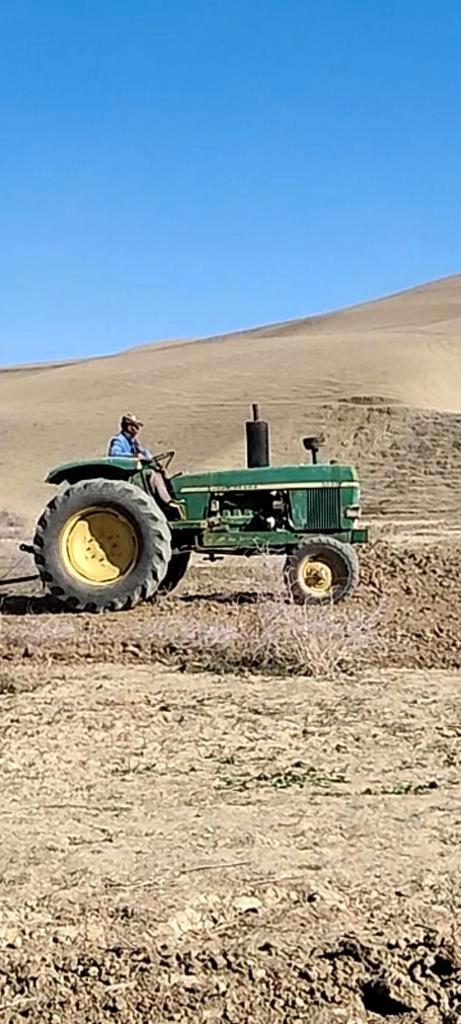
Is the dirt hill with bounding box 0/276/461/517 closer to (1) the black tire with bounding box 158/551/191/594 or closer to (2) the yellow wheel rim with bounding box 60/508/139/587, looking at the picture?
(1) the black tire with bounding box 158/551/191/594

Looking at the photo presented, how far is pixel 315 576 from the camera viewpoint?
42.9ft

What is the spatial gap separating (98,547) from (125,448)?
1.03 meters

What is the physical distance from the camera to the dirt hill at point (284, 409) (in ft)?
107

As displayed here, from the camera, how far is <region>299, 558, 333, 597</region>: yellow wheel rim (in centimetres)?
1299

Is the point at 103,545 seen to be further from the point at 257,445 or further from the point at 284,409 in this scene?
the point at 284,409

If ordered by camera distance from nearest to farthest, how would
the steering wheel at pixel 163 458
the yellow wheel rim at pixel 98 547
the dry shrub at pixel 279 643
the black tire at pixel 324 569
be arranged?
A: 1. the dry shrub at pixel 279 643
2. the yellow wheel rim at pixel 98 547
3. the black tire at pixel 324 569
4. the steering wheel at pixel 163 458

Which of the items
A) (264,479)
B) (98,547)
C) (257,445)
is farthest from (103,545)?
(257,445)

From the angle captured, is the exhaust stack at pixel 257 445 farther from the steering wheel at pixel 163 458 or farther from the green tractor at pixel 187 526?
the steering wheel at pixel 163 458

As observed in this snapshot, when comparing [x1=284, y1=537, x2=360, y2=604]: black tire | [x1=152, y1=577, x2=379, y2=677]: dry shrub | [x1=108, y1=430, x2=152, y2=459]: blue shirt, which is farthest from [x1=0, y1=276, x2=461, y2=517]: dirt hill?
[x1=152, y1=577, x2=379, y2=677]: dry shrub

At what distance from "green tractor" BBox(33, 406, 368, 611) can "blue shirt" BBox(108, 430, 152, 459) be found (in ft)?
0.74

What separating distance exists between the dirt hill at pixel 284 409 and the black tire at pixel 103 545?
1613 cm

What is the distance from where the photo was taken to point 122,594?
12742mm

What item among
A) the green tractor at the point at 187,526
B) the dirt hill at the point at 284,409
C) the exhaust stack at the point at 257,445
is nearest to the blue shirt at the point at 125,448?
the green tractor at the point at 187,526

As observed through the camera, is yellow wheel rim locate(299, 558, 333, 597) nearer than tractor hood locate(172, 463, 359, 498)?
Yes
